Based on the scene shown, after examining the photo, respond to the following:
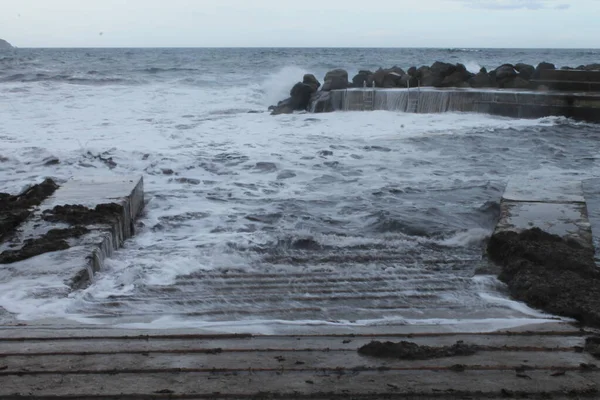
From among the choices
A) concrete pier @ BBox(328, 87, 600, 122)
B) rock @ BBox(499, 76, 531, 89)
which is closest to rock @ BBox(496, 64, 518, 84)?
rock @ BBox(499, 76, 531, 89)

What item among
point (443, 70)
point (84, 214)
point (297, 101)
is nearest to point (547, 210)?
point (84, 214)

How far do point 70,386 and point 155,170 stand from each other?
695 cm

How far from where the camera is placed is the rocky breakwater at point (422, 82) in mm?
18559

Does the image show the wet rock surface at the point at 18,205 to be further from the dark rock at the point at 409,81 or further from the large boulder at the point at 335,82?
the dark rock at the point at 409,81

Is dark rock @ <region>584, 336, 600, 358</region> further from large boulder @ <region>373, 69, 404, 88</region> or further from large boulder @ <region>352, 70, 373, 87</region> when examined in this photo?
large boulder @ <region>352, 70, 373, 87</region>

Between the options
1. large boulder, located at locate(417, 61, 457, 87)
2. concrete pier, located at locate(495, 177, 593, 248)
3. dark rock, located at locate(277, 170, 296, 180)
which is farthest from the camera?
large boulder, located at locate(417, 61, 457, 87)

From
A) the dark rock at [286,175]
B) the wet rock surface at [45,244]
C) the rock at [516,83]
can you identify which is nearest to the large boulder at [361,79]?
the rock at [516,83]

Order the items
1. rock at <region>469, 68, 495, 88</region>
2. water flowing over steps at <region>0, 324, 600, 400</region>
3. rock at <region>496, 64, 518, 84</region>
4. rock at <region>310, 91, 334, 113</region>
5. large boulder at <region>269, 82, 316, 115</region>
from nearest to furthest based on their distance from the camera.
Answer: water flowing over steps at <region>0, 324, 600, 400</region> < rock at <region>310, 91, 334, 113</region> < large boulder at <region>269, 82, 316, 115</region> < rock at <region>496, 64, 518, 84</region> < rock at <region>469, 68, 495, 88</region>

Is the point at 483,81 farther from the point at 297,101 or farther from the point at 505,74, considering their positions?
the point at 297,101

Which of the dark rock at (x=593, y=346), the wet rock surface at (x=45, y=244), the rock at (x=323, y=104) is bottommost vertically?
the rock at (x=323, y=104)

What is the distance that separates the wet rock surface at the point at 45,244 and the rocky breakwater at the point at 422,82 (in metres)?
13.4

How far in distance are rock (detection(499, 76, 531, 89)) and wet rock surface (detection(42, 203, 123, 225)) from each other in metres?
14.9

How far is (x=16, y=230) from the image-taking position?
17.4ft

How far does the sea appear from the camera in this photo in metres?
4.01
